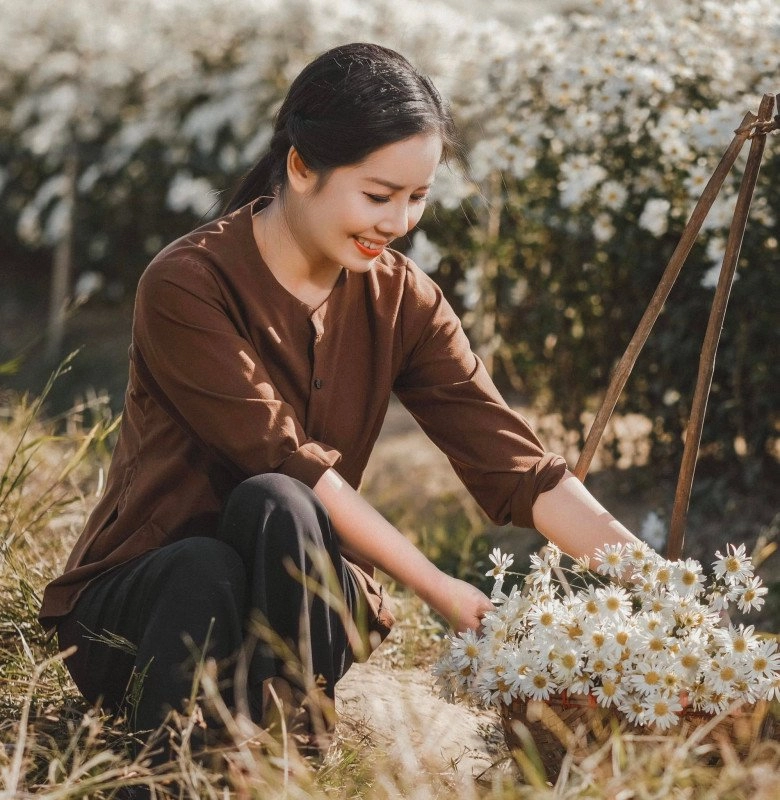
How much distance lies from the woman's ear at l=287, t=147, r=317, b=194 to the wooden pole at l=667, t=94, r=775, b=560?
0.73 metres

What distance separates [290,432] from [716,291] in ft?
2.66

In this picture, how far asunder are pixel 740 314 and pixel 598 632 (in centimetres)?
204

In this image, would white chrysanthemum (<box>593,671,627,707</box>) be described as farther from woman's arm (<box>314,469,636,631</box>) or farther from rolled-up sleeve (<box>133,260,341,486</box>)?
rolled-up sleeve (<box>133,260,341,486</box>)

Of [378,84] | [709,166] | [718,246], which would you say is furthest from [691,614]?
[709,166]

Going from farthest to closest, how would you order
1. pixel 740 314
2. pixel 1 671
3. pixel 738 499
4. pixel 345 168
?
pixel 738 499
pixel 740 314
pixel 1 671
pixel 345 168

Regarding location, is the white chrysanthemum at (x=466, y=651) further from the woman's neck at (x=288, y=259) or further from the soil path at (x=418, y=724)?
the woman's neck at (x=288, y=259)

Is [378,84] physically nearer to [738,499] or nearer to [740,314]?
[740,314]

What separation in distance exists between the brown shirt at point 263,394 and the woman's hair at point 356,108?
21 centimetres

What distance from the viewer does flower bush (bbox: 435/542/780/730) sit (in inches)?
67.4

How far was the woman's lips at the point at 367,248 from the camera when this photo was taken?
1.96m

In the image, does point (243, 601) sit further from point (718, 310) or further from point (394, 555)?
point (718, 310)

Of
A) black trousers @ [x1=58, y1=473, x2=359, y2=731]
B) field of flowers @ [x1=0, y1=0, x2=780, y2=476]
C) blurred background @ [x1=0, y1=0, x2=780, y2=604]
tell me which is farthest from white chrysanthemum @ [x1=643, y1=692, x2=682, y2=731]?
field of flowers @ [x1=0, y1=0, x2=780, y2=476]

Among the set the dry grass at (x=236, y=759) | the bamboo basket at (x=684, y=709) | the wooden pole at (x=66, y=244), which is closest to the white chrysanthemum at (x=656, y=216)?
the bamboo basket at (x=684, y=709)

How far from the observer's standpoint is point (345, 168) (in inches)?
75.2
